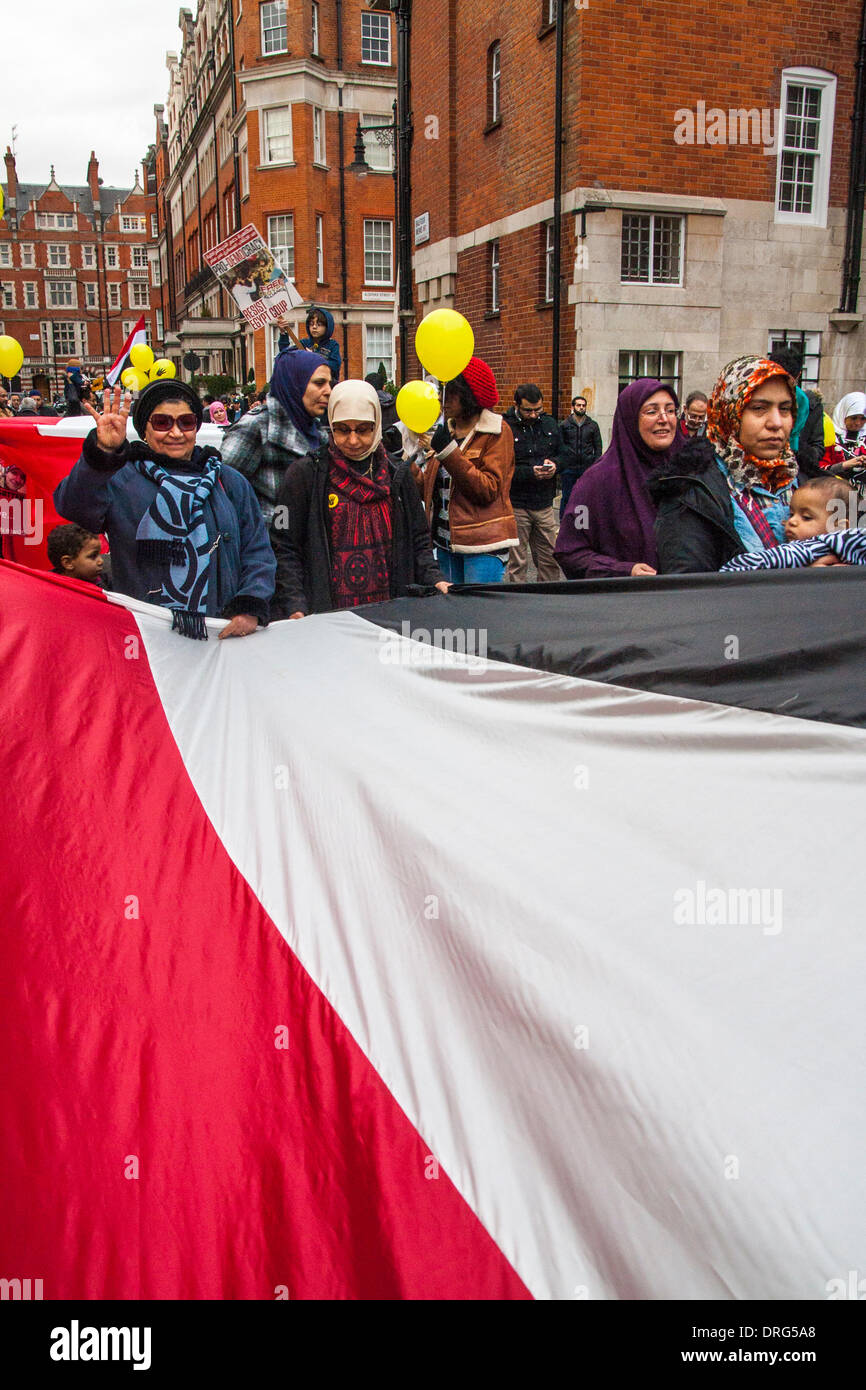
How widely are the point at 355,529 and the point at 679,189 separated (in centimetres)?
1264

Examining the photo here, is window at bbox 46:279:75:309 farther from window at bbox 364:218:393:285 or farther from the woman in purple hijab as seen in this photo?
the woman in purple hijab

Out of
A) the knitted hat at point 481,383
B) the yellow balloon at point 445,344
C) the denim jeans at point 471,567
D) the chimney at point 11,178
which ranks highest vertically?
the chimney at point 11,178

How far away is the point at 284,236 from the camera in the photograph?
119 ft

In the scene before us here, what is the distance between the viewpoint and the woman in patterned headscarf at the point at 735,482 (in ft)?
10.8

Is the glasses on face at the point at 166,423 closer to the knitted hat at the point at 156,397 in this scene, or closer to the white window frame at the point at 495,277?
the knitted hat at the point at 156,397

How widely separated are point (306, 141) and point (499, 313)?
22.0 m

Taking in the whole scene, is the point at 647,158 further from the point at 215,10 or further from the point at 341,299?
the point at 215,10

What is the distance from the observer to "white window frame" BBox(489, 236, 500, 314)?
17750 mm

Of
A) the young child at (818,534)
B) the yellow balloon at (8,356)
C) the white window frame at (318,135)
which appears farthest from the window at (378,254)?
the young child at (818,534)

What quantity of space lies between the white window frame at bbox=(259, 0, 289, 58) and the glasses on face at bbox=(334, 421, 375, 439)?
122 feet

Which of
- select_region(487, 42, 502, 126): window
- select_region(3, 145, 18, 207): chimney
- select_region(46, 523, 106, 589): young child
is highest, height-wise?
select_region(3, 145, 18, 207): chimney

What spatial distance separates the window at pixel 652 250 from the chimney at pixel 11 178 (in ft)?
314

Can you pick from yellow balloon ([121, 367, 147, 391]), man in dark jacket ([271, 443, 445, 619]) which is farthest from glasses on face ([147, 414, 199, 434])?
yellow balloon ([121, 367, 147, 391])

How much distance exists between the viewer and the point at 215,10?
4397 cm
